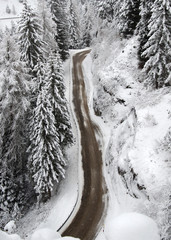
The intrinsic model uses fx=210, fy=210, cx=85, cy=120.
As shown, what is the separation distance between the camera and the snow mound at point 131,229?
4.70 m

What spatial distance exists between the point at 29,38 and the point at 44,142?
13620mm

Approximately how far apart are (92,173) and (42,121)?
843 cm

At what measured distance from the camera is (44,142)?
66.5 feet

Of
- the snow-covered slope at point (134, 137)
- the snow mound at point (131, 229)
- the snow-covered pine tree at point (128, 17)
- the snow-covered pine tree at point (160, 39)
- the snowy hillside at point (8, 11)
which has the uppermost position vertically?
the snowy hillside at point (8, 11)

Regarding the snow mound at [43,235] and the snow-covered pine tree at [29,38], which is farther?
the snow-covered pine tree at [29,38]

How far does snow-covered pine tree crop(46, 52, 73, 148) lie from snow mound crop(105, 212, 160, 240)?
683 inches

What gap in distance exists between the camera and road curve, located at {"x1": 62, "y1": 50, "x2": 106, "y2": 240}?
18.1m

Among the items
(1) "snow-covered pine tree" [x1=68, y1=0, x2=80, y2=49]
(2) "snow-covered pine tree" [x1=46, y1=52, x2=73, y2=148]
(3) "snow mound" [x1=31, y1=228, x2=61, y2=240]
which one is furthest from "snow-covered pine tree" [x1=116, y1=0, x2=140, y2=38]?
(3) "snow mound" [x1=31, y1=228, x2=61, y2=240]

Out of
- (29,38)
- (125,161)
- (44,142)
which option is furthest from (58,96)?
(29,38)

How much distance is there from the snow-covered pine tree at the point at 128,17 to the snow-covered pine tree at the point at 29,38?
13.5 m

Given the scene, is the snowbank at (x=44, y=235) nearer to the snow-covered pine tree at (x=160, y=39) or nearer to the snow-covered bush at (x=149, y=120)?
the snow-covered bush at (x=149, y=120)

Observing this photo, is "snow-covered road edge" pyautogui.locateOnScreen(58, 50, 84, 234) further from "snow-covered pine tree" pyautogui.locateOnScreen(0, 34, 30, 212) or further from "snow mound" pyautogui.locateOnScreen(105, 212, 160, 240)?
"snow mound" pyautogui.locateOnScreen(105, 212, 160, 240)

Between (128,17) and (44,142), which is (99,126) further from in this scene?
(128,17)

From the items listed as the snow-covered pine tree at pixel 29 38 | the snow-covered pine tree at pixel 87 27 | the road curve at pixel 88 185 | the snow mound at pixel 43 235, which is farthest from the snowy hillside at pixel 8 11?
the snow mound at pixel 43 235
